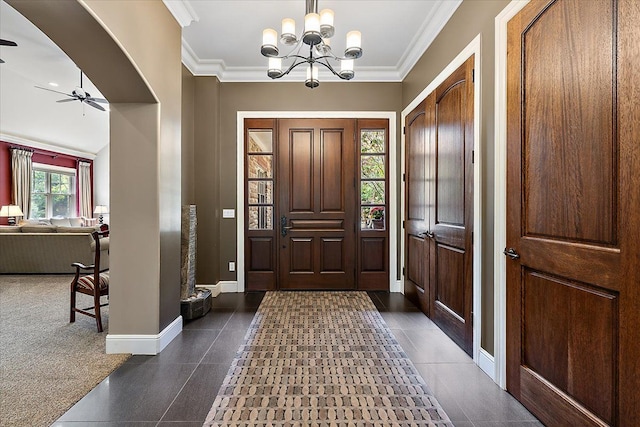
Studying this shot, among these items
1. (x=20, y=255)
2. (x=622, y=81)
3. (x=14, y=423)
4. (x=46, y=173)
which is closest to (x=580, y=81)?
(x=622, y=81)

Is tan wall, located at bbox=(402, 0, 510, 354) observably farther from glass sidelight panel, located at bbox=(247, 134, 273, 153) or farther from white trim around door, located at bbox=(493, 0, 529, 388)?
glass sidelight panel, located at bbox=(247, 134, 273, 153)

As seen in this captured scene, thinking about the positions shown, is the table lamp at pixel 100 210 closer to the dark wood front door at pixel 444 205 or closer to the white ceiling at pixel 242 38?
the white ceiling at pixel 242 38

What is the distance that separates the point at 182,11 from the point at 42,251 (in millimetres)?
4877

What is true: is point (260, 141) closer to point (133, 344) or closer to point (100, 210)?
point (133, 344)

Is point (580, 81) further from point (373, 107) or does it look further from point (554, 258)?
point (373, 107)

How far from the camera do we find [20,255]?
557 centimetres

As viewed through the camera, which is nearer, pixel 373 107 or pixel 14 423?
pixel 14 423

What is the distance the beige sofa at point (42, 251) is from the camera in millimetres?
5543

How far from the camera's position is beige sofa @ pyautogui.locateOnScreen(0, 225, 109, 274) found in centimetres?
554

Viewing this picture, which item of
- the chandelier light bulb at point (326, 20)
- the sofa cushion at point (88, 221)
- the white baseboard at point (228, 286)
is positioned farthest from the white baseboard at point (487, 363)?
the sofa cushion at point (88, 221)

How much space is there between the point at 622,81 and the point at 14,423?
3.30 m

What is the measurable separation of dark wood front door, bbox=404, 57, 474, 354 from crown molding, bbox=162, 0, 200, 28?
2.47 metres

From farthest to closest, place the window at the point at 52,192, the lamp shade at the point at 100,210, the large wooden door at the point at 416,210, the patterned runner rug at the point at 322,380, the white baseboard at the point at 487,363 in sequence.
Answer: the lamp shade at the point at 100,210 → the window at the point at 52,192 → the large wooden door at the point at 416,210 → the white baseboard at the point at 487,363 → the patterned runner rug at the point at 322,380

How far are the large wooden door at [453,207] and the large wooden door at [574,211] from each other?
21.9 inches
